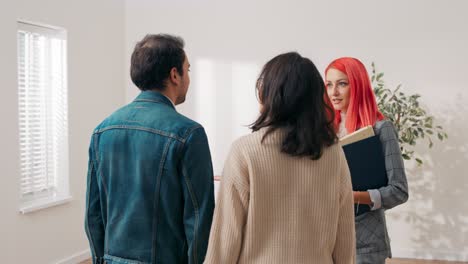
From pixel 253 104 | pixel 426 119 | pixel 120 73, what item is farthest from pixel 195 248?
pixel 120 73

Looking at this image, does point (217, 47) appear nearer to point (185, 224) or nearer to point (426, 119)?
point (426, 119)

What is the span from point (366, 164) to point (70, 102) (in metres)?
3.13

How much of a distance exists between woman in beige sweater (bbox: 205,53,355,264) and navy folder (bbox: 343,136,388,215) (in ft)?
1.45

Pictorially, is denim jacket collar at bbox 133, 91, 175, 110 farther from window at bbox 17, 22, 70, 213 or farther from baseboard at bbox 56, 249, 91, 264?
baseboard at bbox 56, 249, 91, 264

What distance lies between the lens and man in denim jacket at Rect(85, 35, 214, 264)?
1.52 m

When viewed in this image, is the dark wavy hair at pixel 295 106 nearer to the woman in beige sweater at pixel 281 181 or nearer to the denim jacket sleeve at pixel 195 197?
the woman in beige sweater at pixel 281 181

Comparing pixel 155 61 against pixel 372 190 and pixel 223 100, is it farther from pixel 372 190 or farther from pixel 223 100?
pixel 223 100

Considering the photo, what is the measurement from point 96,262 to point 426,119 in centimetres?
319

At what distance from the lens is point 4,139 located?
357 centimetres

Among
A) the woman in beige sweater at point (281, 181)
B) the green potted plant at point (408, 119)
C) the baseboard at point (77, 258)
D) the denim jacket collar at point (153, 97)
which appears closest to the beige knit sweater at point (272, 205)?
the woman in beige sweater at point (281, 181)

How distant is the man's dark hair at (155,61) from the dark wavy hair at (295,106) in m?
0.35

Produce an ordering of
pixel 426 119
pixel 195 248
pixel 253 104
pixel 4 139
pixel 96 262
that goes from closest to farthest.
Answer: pixel 195 248
pixel 96 262
pixel 4 139
pixel 426 119
pixel 253 104

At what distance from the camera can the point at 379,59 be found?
181 inches

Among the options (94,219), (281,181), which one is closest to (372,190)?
(281,181)
